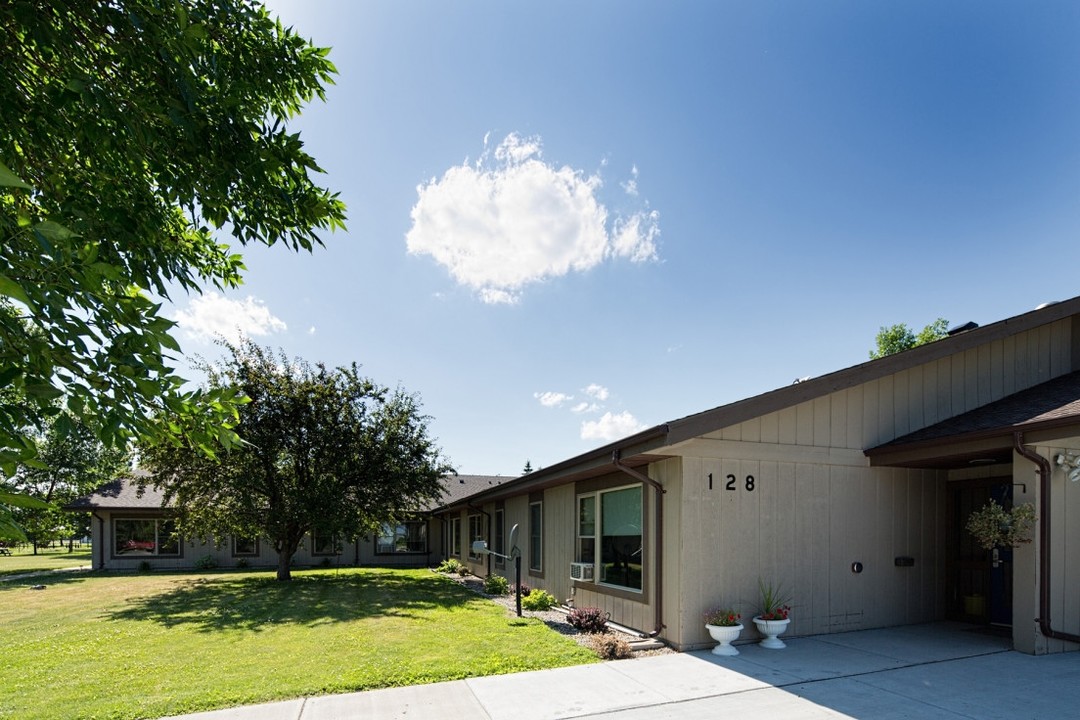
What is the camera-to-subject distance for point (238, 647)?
7.78 meters

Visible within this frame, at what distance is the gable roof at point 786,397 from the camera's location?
22.4 feet

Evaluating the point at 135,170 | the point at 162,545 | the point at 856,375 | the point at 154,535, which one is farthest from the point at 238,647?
the point at 154,535

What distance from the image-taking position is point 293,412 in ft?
54.4

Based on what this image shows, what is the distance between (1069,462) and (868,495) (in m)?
2.17

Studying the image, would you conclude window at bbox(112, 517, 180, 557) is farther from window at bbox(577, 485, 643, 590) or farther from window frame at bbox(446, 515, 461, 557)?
window at bbox(577, 485, 643, 590)

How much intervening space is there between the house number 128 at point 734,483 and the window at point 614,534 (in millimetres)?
1275

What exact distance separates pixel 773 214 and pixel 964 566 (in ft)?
22.8

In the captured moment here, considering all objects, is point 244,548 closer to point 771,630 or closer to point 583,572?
point 583,572

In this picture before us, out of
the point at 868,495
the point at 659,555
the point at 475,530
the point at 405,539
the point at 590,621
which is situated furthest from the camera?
the point at 405,539

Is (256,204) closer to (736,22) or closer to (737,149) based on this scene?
(736,22)

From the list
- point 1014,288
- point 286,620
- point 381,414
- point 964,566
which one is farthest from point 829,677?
point 381,414

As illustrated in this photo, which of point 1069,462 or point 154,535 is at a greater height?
point 1069,462

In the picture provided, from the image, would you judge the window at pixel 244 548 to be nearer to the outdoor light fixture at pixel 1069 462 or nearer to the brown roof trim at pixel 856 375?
the brown roof trim at pixel 856 375

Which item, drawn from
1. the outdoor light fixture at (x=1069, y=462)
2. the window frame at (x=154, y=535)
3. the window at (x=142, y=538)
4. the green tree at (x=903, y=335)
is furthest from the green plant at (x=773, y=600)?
the green tree at (x=903, y=335)
